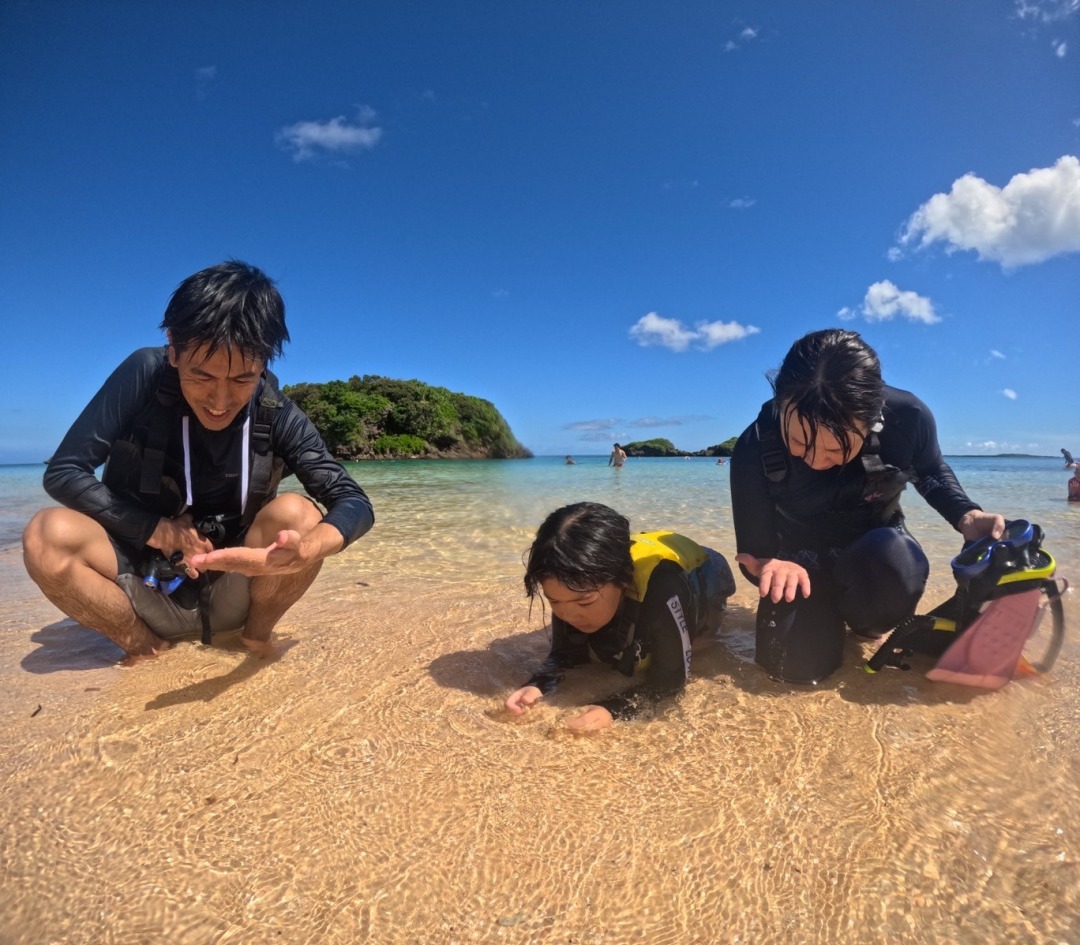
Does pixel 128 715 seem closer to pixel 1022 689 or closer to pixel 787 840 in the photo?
pixel 787 840

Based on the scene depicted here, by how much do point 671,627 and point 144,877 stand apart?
1.51 metres

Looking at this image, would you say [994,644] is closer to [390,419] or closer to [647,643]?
[647,643]

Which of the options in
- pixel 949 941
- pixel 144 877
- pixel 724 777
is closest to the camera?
pixel 949 941

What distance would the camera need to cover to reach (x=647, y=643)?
224 cm

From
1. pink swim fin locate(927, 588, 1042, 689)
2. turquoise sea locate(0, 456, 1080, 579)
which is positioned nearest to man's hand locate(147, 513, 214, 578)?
turquoise sea locate(0, 456, 1080, 579)

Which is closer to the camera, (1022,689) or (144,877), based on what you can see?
(144,877)

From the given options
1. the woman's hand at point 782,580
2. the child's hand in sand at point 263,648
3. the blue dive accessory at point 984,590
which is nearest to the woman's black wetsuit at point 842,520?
the blue dive accessory at point 984,590

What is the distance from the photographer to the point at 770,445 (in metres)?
2.50

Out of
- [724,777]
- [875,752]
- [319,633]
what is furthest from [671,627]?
[319,633]

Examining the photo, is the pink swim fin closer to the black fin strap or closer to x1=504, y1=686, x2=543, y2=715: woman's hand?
x1=504, y1=686, x2=543, y2=715: woman's hand

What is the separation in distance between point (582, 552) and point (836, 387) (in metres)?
1.05

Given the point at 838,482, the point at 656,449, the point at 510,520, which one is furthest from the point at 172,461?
the point at 656,449

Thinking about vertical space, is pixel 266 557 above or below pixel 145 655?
above

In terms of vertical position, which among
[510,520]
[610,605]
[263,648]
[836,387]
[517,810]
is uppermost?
[836,387]
